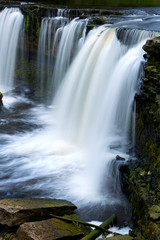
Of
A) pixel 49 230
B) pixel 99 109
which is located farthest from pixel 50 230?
pixel 99 109

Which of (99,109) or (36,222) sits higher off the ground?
(99,109)

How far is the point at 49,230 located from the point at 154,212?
1713mm

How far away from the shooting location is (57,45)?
539 inches

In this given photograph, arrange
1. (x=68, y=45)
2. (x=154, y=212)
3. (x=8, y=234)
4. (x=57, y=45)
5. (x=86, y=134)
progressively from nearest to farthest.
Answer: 1. (x=154, y=212)
2. (x=8, y=234)
3. (x=86, y=134)
4. (x=68, y=45)
5. (x=57, y=45)

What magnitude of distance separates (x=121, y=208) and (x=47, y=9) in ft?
33.9

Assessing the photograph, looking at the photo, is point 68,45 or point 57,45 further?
point 57,45

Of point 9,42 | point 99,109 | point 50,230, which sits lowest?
point 50,230

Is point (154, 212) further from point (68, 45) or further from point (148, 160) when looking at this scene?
point (68, 45)

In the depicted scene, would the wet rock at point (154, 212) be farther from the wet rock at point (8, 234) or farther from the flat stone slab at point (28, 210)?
the wet rock at point (8, 234)

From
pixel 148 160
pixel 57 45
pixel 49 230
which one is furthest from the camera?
pixel 57 45

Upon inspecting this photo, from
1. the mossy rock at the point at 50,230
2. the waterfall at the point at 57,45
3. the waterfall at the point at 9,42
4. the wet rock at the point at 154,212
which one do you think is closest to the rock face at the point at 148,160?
the wet rock at the point at 154,212

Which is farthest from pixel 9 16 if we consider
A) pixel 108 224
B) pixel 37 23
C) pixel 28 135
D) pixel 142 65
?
pixel 108 224

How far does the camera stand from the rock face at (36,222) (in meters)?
5.24

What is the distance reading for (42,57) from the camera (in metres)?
14.8
